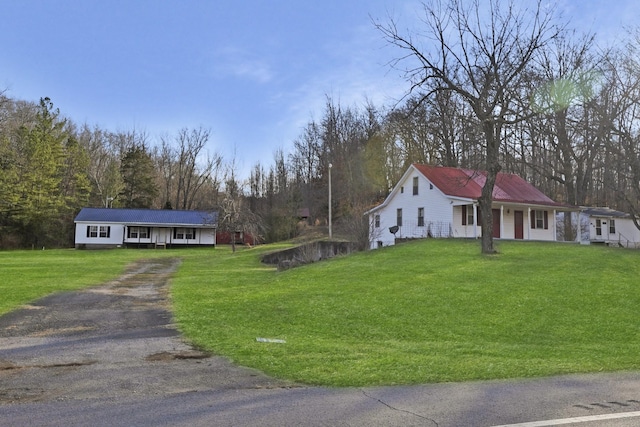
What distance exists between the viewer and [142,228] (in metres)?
55.0

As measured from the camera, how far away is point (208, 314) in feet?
45.2

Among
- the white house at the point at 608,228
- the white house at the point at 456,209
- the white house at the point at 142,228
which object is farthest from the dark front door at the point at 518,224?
the white house at the point at 142,228

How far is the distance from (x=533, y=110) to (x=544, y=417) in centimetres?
2346

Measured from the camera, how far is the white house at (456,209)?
34938 mm

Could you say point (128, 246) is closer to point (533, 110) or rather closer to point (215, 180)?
point (215, 180)

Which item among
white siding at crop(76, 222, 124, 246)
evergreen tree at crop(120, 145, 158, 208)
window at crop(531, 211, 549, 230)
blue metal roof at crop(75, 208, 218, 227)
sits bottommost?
white siding at crop(76, 222, 124, 246)

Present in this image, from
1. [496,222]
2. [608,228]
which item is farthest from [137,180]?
[608,228]

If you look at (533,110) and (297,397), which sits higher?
(533,110)

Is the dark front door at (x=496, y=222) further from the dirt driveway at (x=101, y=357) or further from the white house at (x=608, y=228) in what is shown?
the dirt driveway at (x=101, y=357)

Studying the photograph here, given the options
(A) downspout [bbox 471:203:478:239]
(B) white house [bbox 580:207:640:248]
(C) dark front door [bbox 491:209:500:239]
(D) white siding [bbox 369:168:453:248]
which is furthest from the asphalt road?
(B) white house [bbox 580:207:640:248]

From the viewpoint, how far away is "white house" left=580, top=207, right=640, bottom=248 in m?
42.4

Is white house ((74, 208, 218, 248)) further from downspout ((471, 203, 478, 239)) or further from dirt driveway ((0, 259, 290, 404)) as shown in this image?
dirt driveway ((0, 259, 290, 404))

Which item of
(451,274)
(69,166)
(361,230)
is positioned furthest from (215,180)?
(451,274)

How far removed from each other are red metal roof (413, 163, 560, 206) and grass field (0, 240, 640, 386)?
10.4 metres
